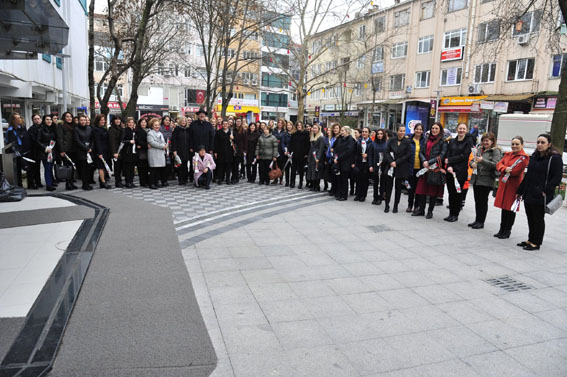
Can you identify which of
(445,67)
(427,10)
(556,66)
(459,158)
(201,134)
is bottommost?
(459,158)

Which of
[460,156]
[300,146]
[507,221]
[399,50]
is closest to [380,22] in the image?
[399,50]

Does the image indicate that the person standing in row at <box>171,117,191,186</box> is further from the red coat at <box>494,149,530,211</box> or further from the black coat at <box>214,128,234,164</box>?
the red coat at <box>494,149,530,211</box>

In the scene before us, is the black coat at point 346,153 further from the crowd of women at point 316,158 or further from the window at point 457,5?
the window at point 457,5

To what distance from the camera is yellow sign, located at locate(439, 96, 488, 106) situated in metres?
31.2

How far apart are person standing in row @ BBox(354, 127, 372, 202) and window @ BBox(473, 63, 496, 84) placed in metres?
25.3

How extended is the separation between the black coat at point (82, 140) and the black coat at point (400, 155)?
720cm

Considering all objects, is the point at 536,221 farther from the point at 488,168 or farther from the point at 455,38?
the point at 455,38

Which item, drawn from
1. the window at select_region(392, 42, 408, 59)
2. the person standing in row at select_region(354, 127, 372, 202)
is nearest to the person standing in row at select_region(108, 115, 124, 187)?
the person standing in row at select_region(354, 127, 372, 202)

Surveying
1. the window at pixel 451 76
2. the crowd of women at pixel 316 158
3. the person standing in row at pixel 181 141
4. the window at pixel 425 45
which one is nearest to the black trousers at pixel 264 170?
the crowd of women at pixel 316 158

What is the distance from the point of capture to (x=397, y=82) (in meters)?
40.2

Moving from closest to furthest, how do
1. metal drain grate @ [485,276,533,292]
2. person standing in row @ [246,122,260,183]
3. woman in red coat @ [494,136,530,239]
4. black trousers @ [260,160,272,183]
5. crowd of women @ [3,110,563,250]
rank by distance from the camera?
metal drain grate @ [485,276,533,292], woman in red coat @ [494,136,530,239], crowd of women @ [3,110,563,250], black trousers @ [260,160,272,183], person standing in row @ [246,122,260,183]

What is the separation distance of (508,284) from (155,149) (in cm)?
861

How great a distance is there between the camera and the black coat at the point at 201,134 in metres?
11.5

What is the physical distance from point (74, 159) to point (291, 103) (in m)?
56.9
